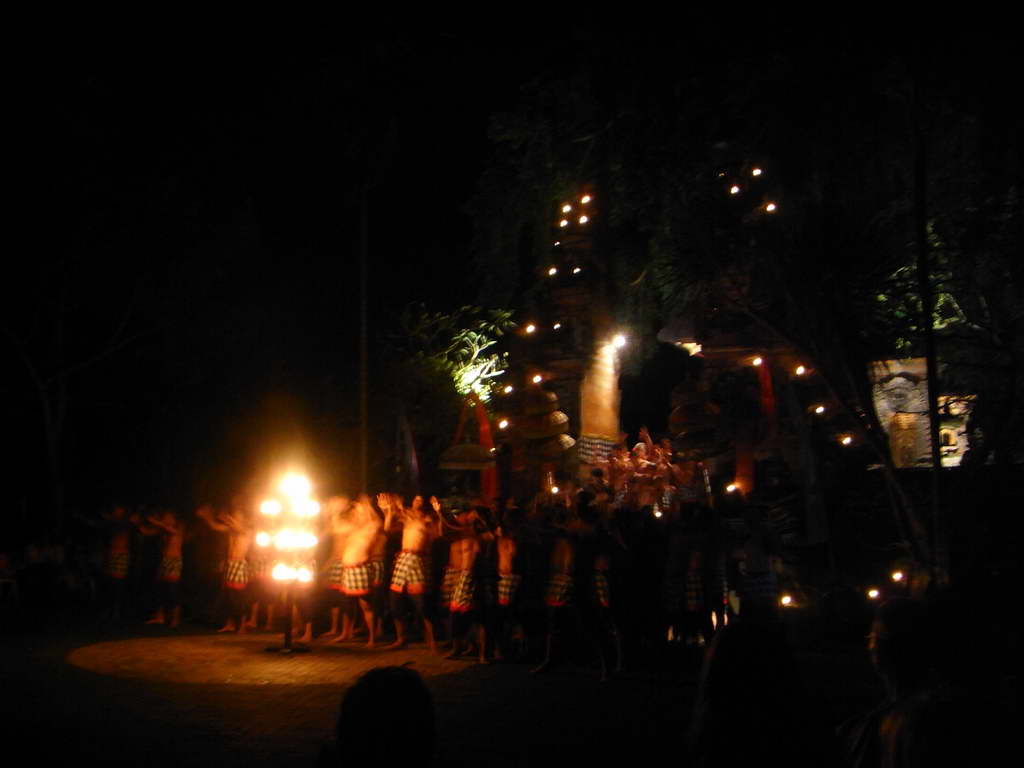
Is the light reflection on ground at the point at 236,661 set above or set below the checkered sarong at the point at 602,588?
below

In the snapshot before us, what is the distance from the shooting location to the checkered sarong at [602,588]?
10758 millimetres

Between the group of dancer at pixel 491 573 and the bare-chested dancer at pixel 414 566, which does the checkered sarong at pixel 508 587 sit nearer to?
the group of dancer at pixel 491 573

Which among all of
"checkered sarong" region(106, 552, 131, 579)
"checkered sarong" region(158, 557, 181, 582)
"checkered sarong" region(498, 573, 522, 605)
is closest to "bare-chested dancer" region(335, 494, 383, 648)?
"checkered sarong" region(498, 573, 522, 605)

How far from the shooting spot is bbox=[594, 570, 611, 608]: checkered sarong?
1076cm

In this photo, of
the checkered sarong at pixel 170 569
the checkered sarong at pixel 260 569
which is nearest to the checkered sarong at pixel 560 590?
the checkered sarong at pixel 260 569

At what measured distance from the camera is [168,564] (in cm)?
1509

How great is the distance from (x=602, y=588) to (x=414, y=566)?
2887mm

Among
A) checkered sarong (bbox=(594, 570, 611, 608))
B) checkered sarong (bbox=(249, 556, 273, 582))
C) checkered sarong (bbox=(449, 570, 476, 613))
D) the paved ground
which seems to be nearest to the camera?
the paved ground

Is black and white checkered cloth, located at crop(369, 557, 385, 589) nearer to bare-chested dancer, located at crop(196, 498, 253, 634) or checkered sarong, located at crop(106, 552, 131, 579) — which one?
bare-chested dancer, located at crop(196, 498, 253, 634)

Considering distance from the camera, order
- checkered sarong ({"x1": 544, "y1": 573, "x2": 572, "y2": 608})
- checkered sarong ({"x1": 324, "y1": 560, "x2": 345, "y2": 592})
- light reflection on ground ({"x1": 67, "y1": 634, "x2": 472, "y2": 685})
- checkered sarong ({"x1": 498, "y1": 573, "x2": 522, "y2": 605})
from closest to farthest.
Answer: light reflection on ground ({"x1": 67, "y1": 634, "x2": 472, "y2": 685})
checkered sarong ({"x1": 544, "y1": 573, "x2": 572, "y2": 608})
checkered sarong ({"x1": 498, "y1": 573, "x2": 522, "y2": 605})
checkered sarong ({"x1": 324, "y1": 560, "x2": 345, "y2": 592})

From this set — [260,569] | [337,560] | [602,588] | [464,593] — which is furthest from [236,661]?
[602,588]

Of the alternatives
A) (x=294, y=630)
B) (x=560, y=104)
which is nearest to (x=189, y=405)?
(x=294, y=630)

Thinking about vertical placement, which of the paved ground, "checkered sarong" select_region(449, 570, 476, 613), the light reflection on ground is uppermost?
"checkered sarong" select_region(449, 570, 476, 613)

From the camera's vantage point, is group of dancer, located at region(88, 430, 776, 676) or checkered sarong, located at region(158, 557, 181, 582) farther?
checkered sarong, located at region(158, 557, 181, 582)
